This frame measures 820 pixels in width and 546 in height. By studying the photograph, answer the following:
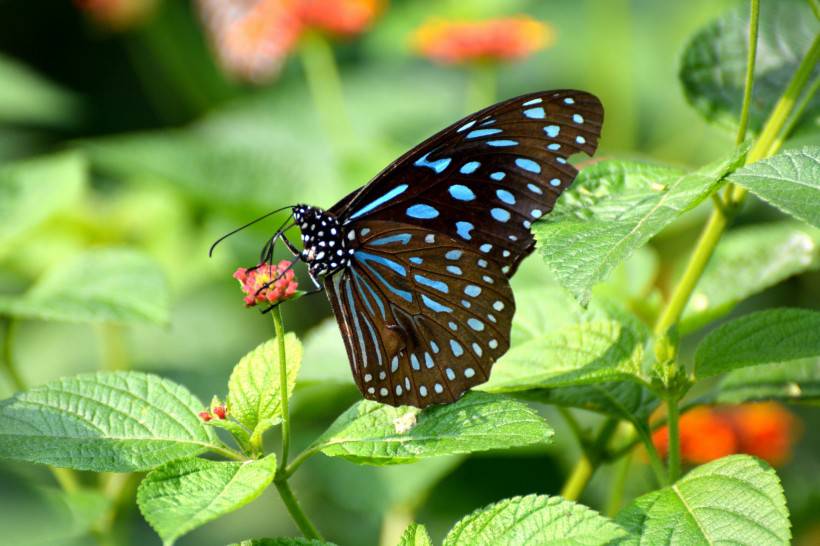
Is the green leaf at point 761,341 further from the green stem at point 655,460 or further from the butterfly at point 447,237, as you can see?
the butterfly at point 447,237

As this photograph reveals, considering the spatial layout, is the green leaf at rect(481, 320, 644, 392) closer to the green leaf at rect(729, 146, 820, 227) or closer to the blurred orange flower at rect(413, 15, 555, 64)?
the green leaf at rect(729, 146, 820, 227)

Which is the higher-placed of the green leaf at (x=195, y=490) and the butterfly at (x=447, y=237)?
the butterfly at (x=447, y=237)

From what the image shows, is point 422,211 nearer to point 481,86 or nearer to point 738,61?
point 738,61

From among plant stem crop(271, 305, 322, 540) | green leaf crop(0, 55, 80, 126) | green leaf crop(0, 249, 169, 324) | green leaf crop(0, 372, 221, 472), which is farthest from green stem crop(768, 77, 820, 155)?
green leaf crop(0, 55, 80, 126)

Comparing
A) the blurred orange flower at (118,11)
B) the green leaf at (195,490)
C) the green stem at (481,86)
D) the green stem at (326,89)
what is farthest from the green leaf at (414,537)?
the blurred orange flower at (118,11)

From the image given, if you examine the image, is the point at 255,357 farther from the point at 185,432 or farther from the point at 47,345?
the point at 47,345

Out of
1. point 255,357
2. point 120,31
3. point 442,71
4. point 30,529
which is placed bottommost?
point 30,529

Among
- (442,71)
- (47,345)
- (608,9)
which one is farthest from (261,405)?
(442,71)
